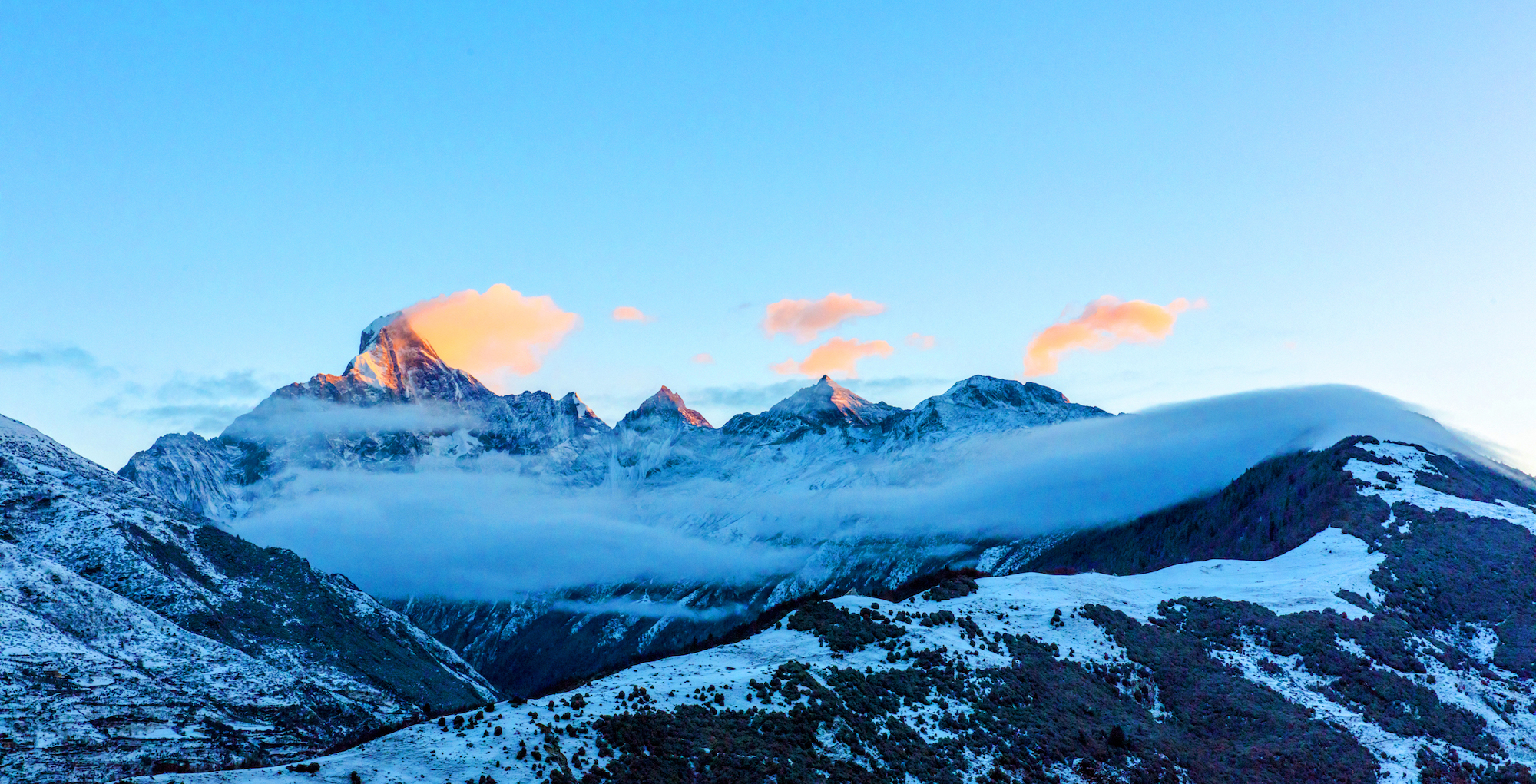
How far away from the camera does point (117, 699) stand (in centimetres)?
12250

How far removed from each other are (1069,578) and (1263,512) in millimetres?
73082

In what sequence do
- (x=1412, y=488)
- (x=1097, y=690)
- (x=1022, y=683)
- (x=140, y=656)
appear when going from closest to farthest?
(x=1022, y=683) → (x=1097, y=690) → (x=1412, y=488) → (x=140, y=656)

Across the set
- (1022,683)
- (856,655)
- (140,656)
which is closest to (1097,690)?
(1022,683)

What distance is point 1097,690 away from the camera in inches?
2625

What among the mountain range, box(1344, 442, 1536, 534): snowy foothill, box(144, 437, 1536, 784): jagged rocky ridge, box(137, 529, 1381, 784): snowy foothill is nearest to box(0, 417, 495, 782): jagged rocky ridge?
the mountain range

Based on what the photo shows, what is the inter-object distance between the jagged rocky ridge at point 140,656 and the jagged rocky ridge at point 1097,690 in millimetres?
43280

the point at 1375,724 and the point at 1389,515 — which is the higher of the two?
the point at 1389,515

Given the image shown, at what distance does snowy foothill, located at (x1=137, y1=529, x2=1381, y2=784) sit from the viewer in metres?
41.5

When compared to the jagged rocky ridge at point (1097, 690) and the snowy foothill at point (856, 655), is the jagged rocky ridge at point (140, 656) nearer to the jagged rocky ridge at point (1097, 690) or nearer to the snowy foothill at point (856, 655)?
the snowy foothill at point (856, 655)

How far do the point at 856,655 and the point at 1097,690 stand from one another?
17.3m

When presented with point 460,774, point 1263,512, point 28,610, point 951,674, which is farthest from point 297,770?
point 1263,512

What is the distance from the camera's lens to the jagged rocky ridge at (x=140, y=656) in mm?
111375

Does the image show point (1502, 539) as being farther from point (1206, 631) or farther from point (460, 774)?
point (460, 774)

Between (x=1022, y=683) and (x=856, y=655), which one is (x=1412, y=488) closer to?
(x=1022, y=683)
